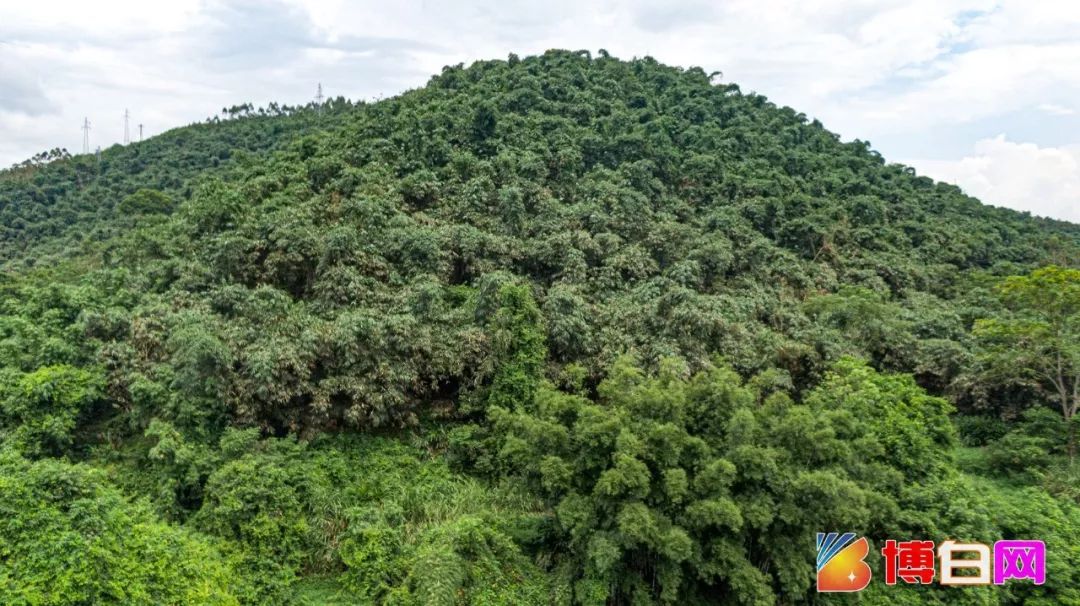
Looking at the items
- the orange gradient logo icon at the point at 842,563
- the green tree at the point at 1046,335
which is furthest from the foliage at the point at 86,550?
the green tree at the point at 1046,335

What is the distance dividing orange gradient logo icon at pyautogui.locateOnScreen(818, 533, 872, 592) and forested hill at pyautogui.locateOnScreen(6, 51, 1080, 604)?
15.4 inches

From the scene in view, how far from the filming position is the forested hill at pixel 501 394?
10.3 meters

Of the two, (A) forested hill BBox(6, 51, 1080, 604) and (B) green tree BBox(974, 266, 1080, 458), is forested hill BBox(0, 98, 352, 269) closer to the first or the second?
(A) forested hill BBox(6, 51, 1080, 604)

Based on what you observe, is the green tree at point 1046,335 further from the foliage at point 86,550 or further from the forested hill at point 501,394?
the foliage at point 86,550

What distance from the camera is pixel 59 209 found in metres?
39.8

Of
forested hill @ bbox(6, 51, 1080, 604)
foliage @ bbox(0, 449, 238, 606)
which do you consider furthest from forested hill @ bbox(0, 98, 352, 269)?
foliage @ bbox(0, 449, 238, 606)

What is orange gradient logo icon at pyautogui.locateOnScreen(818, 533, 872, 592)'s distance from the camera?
10.7 m

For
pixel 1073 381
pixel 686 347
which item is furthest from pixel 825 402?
pixel 1073 381

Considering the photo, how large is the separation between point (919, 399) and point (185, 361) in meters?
17.2

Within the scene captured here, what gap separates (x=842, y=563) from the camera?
10.8 m

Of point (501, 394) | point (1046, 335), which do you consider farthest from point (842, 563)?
point (1046, 335)

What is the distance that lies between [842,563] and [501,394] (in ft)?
27.5

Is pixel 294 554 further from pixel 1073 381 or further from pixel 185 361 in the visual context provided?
pixel 1073 381

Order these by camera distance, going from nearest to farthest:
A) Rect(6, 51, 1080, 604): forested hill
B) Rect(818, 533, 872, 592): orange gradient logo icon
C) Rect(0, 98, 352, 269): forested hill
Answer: Rect(6, 51, 1080, 604): forested hill < Rect(818, 533, 872, 592): orange gradient logo icon < Rect(0, 98, 352, 269): forested hill
